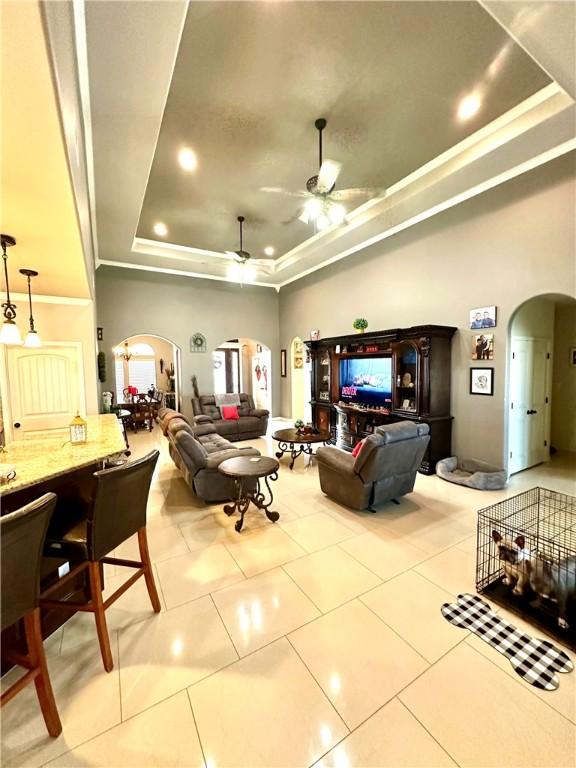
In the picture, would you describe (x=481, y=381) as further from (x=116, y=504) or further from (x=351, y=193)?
(x=116, y=504)

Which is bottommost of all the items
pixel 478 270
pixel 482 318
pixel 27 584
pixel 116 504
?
pixel 27 584

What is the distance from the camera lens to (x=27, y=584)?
1.28 m

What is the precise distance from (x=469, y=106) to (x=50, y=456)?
4611mm

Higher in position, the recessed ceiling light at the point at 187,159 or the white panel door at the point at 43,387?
the recessed ceiling light at the point at 187,159

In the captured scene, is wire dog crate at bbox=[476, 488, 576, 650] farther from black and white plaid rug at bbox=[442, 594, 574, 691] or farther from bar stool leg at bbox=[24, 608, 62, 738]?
bar stool leg at bbox=[24, 608, 62, 738]

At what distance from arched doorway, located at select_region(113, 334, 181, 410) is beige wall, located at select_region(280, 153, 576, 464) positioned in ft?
24.6

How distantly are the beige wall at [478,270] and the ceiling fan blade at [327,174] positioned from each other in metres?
2.37

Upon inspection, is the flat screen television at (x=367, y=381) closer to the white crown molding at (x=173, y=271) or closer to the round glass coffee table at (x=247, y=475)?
the round glass coffee table at (x=247, y=475)

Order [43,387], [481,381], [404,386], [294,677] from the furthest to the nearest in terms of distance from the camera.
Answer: [404,386]
[43,387]
[481,381]
[294,677]

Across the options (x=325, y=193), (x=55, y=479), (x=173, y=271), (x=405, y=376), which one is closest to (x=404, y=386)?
(x=405, y=376)

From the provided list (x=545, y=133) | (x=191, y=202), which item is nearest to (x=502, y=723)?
(x=545, y=133)

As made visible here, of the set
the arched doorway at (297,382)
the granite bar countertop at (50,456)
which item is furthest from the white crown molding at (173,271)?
the granite bar countertop at (50,456)

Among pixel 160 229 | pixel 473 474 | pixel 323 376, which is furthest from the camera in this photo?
pixel 323 376

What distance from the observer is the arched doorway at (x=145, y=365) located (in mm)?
10461
